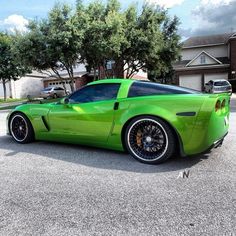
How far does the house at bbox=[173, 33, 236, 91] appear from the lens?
1296 inches

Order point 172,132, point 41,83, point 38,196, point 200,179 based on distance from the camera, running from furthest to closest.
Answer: point 41,83, point 172,132, point 200,179, point 38,196

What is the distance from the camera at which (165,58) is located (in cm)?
2416

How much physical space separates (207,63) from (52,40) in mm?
22791

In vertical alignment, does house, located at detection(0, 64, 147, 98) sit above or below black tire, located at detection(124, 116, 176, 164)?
above

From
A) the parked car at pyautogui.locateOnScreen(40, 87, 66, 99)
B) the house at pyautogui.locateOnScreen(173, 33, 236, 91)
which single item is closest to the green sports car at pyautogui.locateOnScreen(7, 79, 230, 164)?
the parked car at pyautogui.locateOnScreen(40, 87, 66, 99)

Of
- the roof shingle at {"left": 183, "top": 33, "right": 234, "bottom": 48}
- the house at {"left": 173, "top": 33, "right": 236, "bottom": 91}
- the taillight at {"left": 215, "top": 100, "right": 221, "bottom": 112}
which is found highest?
the roof shingle at {"left": 183, "top": 33, "right": 234, "bottom": 48}

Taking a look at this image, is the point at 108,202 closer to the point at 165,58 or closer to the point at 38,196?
the point at 38,196

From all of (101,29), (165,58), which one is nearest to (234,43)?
(165,58)

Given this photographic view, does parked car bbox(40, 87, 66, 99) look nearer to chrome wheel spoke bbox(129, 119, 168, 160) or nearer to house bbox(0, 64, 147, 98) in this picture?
house bbox(0, 64, 147, 98)

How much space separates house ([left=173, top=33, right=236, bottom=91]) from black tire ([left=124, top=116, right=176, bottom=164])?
3029 cm

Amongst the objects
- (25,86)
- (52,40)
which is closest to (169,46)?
(52,40)

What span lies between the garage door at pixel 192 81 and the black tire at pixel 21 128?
30475 millimetres

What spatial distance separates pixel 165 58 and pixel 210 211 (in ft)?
74.5

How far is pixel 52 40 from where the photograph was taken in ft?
53.8
